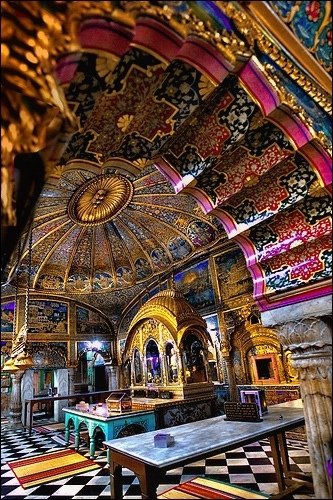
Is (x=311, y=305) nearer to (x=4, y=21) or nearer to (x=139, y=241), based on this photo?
(x=4, y=21)

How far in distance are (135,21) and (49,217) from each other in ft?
27.8

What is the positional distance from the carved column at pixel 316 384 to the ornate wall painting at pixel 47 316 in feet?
38.6

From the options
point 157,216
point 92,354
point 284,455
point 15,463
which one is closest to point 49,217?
point 157,216

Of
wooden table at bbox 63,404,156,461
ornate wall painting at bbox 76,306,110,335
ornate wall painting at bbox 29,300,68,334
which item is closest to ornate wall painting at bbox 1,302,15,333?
ornate wall painting at bbox 29,300,68,334

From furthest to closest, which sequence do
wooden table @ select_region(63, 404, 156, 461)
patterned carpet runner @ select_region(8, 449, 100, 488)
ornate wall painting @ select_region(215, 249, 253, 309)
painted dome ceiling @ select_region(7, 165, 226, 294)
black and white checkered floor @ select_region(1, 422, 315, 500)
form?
ornate wall painting @ select_region(215, 249, 253, 309), painted dome ceiling @ select_region(7, 165, 226, 294), wooden table @ select_region(63, 404, 156, 461), patterned carpet runner @ select_region(8, 449, 100, 488), black and white checkered floor @ select_region(1, 422, 315, 500)

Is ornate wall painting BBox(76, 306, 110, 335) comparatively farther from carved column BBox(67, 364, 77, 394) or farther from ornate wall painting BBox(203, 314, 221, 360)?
ornate wall painting BBox(203, 314, 221, 360)

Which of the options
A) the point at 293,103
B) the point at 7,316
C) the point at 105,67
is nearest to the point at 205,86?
the point at 293,103

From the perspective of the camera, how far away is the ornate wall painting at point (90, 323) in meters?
13.9

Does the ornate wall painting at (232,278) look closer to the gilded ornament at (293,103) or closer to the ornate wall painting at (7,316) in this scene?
the gilded ornament at (293,103)

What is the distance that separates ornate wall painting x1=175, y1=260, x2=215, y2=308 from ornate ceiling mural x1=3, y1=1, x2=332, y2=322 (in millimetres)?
6846

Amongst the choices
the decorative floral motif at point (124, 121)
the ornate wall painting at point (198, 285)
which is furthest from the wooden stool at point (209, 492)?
the ornate wall painting at point (198, 285)

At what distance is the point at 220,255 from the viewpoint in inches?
388

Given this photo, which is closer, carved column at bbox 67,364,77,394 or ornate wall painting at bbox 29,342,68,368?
ornate wall painting at bbox 29,342,68,368

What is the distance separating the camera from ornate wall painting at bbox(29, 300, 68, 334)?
1273 centimetres
